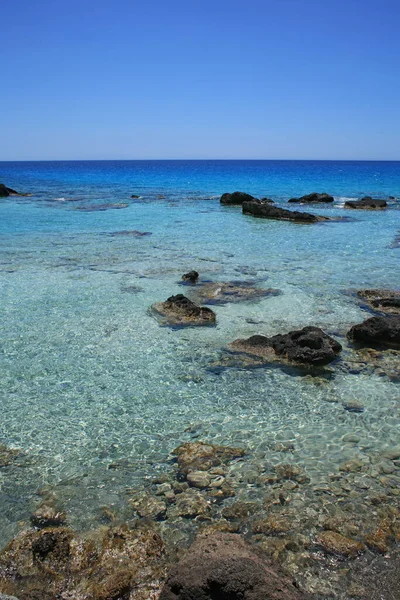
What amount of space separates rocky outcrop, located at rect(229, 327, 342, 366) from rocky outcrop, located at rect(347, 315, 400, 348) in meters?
0.84

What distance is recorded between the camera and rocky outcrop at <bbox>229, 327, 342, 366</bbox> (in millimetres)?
9812

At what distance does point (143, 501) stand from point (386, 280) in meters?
13.3

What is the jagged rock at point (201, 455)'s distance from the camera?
6.61m

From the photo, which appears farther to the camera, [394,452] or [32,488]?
[394,452]

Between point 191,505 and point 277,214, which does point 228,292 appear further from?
point 277,214

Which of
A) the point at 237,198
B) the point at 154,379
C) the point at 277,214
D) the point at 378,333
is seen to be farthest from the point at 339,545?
the point at 237,198

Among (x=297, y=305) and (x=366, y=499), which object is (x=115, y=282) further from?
(x=366, y=499)

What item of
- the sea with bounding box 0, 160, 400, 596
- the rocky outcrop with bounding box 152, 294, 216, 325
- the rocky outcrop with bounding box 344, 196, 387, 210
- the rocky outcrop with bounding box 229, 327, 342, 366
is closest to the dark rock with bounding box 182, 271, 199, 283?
the sea with bounding box 0, 160, 400, 596

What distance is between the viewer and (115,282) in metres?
16.3

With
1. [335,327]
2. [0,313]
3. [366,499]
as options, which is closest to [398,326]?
[335,327]

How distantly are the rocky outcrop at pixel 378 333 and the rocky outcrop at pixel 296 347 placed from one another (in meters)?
0.84

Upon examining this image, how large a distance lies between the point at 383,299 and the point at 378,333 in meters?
3.38

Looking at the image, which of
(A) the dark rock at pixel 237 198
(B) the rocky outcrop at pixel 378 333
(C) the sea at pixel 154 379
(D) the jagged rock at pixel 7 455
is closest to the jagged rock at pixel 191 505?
(C) the sea at pixel 154 379

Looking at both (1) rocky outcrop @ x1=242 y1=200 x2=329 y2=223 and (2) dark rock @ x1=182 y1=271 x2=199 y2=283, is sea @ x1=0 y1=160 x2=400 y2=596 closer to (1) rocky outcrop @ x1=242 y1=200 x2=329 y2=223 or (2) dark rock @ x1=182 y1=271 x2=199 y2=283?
(2) dark rock @ x1=182 y1=271 x2=199 y2=283
